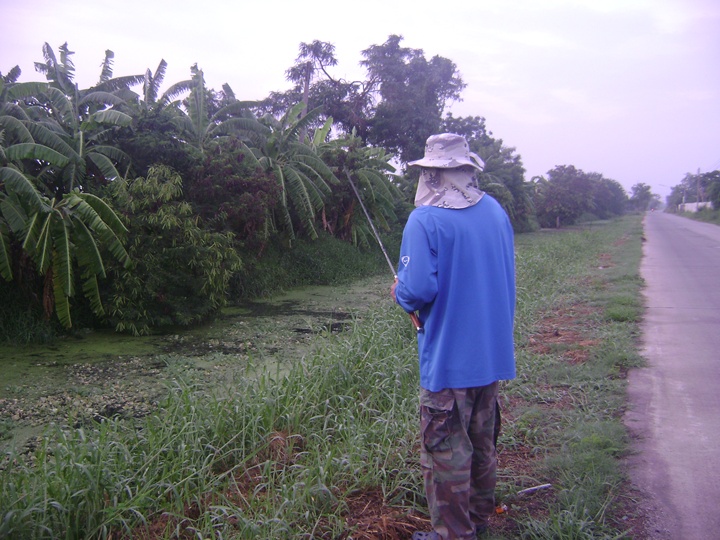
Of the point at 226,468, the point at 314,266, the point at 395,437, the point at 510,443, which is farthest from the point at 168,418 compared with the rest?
the point at 314,266

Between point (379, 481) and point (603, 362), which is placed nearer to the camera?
point (379, 481)

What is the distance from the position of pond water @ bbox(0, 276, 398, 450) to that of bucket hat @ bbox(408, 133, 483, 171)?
2.52 meters

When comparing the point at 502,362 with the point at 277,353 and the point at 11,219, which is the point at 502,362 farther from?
the point at 11,219

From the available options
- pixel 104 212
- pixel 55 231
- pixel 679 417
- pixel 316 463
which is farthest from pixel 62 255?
pixel 679 417

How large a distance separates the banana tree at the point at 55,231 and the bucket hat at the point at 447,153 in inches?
213

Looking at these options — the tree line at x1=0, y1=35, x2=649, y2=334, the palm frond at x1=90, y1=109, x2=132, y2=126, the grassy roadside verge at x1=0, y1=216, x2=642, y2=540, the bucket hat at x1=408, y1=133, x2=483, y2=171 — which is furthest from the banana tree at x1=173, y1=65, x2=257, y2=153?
the bucket hat at x1=408, y1=133, x2=483, y2=171

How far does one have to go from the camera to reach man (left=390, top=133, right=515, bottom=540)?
2.67m

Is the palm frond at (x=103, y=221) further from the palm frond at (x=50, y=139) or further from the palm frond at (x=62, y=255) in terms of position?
the palm frond at (x=50, y=139)

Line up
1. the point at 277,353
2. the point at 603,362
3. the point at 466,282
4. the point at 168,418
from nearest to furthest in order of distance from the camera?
1. the point at 466,282
2. the point at 168,418
3. the point at 603,362
4. the point at 277,353

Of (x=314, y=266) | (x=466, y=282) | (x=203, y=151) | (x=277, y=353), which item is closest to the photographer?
(x=466, y=282)

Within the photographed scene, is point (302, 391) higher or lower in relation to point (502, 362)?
lower

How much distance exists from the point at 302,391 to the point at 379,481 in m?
1.27

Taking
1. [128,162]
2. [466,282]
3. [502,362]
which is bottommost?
[502,362]

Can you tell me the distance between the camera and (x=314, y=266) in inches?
527
